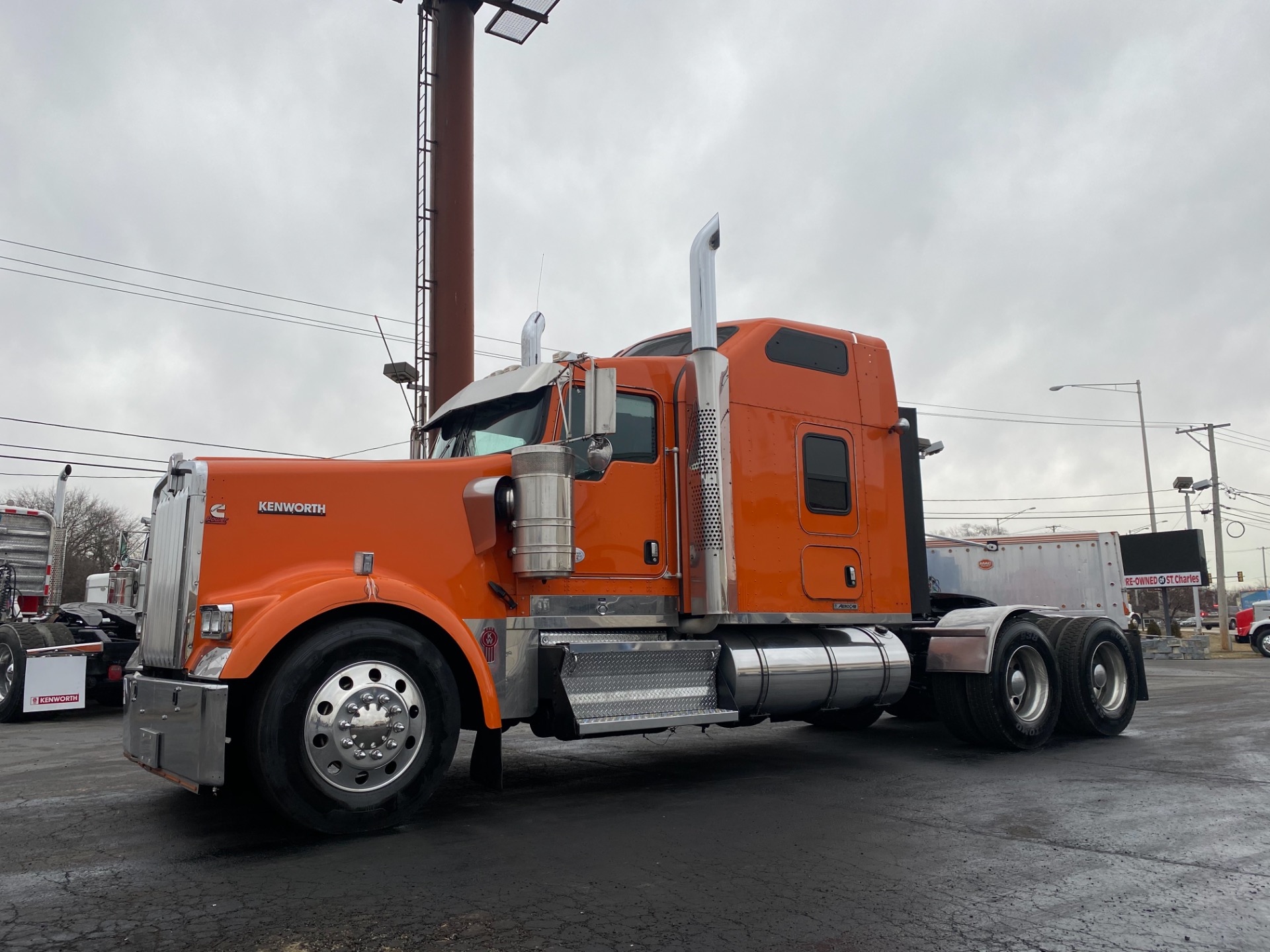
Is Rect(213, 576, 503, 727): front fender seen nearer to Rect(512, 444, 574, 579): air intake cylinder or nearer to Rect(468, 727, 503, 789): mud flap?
Rect(468, 727, 503, 789): mud flap

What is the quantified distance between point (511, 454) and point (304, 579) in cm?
156

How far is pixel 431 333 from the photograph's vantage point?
23.2m

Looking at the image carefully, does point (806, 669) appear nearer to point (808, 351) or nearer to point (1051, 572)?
point (808, 351)

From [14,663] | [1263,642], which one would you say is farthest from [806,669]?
[1263,642]

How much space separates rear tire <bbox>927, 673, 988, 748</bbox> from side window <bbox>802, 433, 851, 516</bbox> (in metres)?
2.01

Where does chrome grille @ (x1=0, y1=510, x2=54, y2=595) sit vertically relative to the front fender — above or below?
above

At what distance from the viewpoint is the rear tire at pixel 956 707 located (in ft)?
29.1

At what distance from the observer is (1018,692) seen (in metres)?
9.05

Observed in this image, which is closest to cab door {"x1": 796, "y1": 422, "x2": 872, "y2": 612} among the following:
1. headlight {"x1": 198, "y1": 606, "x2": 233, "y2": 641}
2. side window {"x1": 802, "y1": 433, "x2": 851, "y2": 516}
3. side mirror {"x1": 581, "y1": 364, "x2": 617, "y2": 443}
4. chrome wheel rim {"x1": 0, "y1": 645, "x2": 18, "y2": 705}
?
side window {"x1": 802, "y1": 433, "x2": 851, "y2": 516}

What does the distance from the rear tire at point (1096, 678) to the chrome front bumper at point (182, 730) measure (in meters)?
7.67

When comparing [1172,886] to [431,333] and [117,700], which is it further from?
[431,333]

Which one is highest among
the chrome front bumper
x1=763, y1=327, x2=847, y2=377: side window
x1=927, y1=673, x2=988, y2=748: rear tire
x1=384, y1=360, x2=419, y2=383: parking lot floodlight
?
x1=384, y1=360, x2=419, y2=383: parking lot floodlight

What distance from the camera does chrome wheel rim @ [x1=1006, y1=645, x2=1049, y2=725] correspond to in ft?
29.6

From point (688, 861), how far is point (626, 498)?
2834 millimetres
